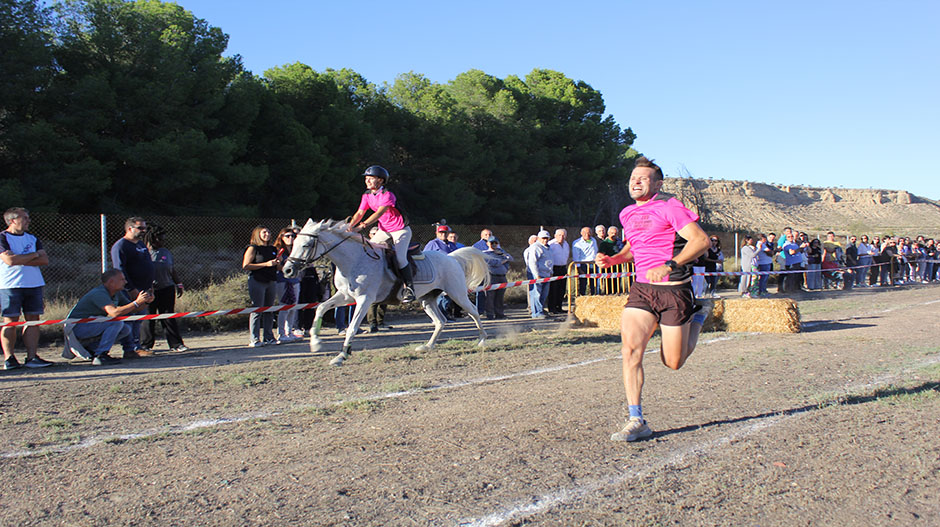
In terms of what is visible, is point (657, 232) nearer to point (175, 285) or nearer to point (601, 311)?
point (601, 311)

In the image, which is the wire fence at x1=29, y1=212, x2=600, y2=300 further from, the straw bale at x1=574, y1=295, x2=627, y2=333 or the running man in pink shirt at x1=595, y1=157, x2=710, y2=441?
the running man in pink shirt at x1=595, y1=157, x2=710, y2=441

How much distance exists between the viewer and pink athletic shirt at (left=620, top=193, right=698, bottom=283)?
5129 millimetres

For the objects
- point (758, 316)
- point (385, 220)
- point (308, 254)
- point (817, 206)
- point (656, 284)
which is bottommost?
point (758, 316)

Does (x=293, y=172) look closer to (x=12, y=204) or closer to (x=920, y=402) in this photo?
(x=12, y=204)

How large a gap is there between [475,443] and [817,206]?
11397 centimetres

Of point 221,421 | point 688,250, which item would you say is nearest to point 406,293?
point 221,421

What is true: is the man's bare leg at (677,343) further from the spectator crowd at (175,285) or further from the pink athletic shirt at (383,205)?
the pink athletic shirt at (383,205)

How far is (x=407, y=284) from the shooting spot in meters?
10.4

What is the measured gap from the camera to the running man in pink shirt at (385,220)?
9875 mm

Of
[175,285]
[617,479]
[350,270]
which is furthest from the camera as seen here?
[175,285]

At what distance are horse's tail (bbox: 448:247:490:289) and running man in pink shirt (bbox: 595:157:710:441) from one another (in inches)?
273

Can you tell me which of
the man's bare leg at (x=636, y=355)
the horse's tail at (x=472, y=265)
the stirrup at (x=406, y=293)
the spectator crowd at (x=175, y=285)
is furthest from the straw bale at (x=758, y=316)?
the man's bare leg at (x=636, y=355)

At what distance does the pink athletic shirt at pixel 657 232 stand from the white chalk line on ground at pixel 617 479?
4.11ft

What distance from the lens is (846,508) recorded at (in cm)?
372
